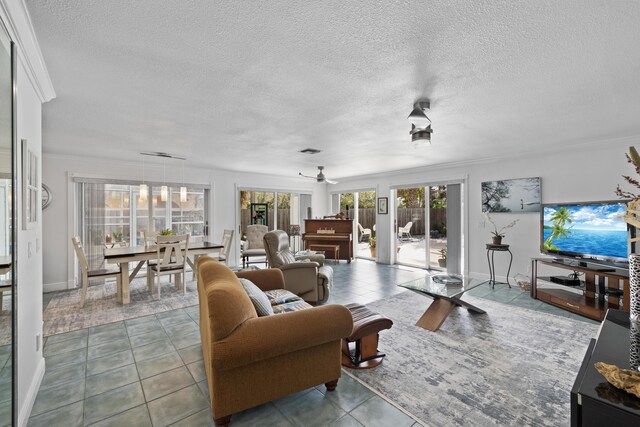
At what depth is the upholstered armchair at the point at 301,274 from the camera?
393cm

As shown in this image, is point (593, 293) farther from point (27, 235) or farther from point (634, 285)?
point (27, 235)

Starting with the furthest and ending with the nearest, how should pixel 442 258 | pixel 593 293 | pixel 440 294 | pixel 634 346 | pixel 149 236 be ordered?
pixel 442 258, pixel 149 236, pixel 593 293, pixel 440 294, pixel 634 346

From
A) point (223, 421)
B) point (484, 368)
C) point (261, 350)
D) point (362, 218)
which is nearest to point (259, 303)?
point (261, 350)

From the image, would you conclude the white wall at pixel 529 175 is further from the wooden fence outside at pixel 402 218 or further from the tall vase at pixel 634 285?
the tall vase at pixel 634 285

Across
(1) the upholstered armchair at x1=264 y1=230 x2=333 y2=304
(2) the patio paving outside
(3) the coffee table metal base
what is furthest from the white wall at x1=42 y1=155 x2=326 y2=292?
(3) the coffee table metal base

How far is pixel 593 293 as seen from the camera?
3.78 meters

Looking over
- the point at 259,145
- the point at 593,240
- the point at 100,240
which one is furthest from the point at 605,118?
the point at 100,240

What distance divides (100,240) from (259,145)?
3.64 meters

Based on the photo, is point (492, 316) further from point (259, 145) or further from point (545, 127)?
point (259, 145)

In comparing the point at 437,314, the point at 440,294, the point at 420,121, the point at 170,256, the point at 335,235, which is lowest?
the point at 437,314

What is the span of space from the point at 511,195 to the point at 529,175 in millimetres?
419

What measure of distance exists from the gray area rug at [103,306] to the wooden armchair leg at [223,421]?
2.55m

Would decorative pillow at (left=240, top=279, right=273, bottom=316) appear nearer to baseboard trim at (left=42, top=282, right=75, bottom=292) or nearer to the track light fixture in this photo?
the track light fixture

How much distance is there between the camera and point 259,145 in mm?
4246
